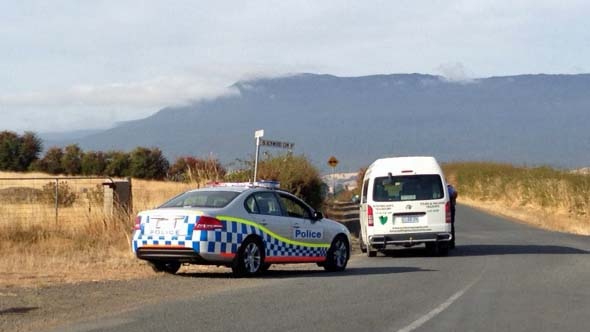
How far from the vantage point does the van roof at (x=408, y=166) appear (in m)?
22.7

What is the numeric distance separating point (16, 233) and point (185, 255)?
9354 mm

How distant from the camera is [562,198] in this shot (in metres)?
52.8

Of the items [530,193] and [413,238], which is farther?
[530,193]

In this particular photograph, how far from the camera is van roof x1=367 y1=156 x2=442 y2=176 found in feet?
74.5

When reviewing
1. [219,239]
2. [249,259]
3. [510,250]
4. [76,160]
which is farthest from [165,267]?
[76,160]

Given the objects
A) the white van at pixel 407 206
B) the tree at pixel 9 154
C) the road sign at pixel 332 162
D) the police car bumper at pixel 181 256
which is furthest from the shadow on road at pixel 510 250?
the tree at pixel 9 154

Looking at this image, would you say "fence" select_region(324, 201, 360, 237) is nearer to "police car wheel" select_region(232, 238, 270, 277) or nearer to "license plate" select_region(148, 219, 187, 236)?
"police car wheel" select_region(232, 238, 270, 277)

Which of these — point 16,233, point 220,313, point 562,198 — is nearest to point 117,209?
point 16,233

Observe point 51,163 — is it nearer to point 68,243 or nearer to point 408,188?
point 68,243

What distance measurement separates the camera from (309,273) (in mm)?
18641

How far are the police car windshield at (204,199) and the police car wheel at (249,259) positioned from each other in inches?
31.9

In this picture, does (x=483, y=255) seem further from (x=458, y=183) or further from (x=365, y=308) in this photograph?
(x=458, y=183)

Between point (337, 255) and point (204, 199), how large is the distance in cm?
324

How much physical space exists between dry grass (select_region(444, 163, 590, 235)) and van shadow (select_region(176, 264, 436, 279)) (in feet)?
66.3
